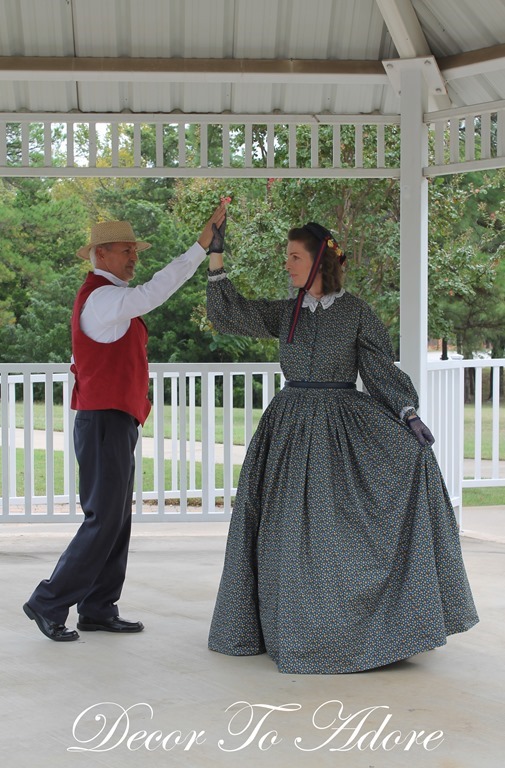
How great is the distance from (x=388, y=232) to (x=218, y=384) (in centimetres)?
857

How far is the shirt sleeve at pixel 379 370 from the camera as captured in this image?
12.8 feet

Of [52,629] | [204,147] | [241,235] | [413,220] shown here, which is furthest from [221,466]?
[52,629]

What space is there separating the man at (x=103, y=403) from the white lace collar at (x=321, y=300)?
42 centimetres

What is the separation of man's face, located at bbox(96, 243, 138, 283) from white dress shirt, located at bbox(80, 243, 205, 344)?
144 mm

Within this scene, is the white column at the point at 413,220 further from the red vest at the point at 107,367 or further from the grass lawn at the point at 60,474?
the grass lawn at the point at 60,474

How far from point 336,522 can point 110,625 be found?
3.54 feet

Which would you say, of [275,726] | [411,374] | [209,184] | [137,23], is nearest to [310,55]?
[137,23]

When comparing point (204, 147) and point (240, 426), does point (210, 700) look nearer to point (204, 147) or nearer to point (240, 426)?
point (204, 147)

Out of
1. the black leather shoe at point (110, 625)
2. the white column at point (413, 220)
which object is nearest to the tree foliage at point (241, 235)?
the white column at point (413, 220)

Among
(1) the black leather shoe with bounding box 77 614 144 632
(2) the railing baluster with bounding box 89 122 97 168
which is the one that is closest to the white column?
(2) the railing baluster with bounding box 89 122 97 168

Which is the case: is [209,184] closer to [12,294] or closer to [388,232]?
[388,232]

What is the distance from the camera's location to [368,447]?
12.4 feet

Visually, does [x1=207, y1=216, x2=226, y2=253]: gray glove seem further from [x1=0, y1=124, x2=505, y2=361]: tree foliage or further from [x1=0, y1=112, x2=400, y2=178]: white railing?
[x1=0, y1=124, x2=505, y2=361]: tree foliage

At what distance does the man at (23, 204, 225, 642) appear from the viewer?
391 cm
